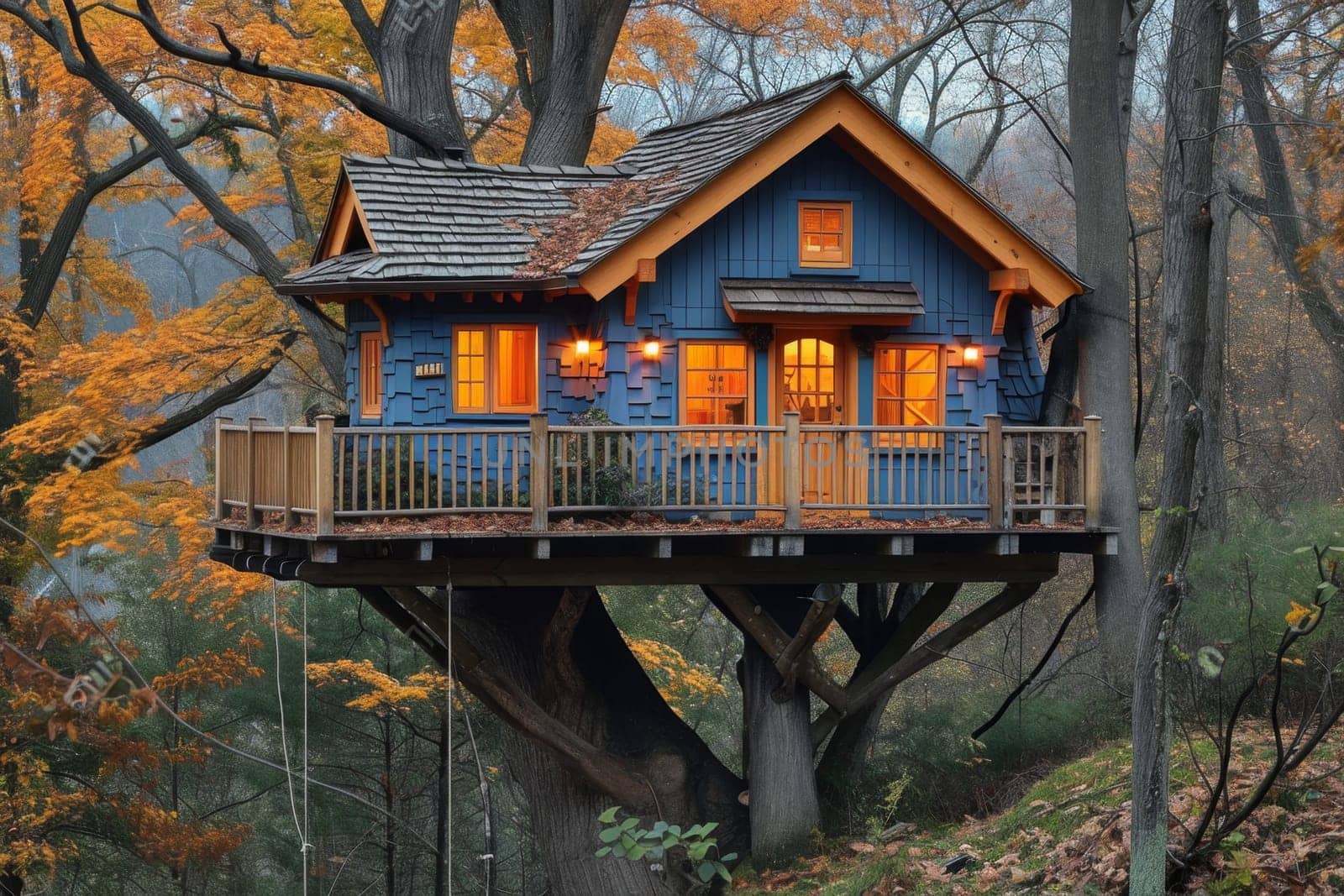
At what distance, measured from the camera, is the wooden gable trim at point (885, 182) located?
13.9 meters

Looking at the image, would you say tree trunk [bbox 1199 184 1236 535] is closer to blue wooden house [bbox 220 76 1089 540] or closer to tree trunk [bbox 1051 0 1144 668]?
tree trunk [bbox 1051 0 1144 668]

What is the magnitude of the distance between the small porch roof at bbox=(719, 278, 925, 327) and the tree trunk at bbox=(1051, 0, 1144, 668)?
3.62 meters

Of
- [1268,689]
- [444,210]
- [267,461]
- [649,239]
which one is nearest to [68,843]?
[267,461]

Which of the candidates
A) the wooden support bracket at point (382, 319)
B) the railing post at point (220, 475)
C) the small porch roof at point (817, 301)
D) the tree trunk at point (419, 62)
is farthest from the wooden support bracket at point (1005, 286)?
the railing post at point (220, 475)

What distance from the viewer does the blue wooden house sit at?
13797mm

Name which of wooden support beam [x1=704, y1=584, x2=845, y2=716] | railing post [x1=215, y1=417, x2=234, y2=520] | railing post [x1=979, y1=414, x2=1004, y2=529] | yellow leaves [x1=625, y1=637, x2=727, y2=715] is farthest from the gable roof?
yellow leaves [x1=625, y1=637, x2=727, y2=715]

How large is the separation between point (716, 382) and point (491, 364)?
2.46 metres

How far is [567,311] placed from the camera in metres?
15.0

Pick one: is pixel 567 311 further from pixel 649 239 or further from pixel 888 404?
pixel 888 404

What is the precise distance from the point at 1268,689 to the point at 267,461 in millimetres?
10868

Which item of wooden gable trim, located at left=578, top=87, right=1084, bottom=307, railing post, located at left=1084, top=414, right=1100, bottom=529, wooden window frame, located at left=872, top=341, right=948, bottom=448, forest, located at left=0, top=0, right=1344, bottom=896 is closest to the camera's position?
forest, located at left=0, top=0, right=1344, bottom=896

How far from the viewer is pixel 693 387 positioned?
14.7 m

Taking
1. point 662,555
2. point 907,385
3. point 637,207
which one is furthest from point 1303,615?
point 637,207

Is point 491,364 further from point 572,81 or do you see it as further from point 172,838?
point 172,838
